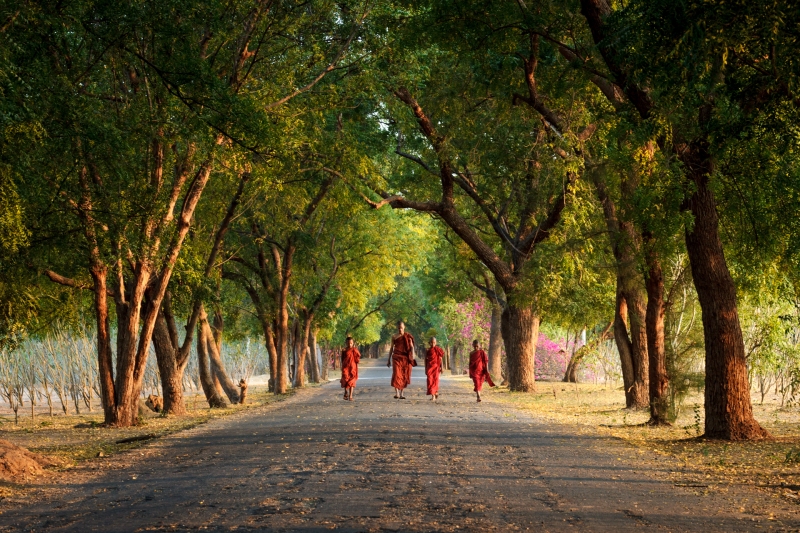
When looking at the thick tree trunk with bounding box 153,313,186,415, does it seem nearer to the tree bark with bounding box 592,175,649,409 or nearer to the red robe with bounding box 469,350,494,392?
the red robe with bounding box 469,350,494,392

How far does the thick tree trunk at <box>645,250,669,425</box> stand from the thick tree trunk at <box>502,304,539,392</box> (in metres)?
17.2

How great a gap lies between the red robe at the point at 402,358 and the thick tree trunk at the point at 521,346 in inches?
292

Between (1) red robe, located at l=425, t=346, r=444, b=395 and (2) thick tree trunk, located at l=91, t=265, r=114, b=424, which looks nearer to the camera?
(2) thick tree trunk, located at l=91, t=265, r=114, b=424

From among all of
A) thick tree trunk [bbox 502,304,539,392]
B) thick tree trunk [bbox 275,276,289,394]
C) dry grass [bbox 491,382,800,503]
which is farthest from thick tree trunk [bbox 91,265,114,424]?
thick tree trunk [bbox 502,304,539,392]

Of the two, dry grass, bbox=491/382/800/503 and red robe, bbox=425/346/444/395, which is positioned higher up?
red robe, bbox=425/346/444/395

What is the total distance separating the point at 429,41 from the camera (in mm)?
17875

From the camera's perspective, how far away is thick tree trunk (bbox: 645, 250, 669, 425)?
19.4m

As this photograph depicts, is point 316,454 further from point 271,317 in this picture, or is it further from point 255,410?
point 271,317

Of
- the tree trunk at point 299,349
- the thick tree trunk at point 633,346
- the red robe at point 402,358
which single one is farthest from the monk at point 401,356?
the tree trunk at point 299,349

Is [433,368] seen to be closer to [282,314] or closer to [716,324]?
[282,314]

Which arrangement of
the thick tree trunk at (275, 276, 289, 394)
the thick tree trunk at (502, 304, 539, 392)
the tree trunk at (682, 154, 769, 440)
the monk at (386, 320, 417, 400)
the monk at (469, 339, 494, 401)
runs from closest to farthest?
1. the tree trunk at (682, 154, 769, 440)
2. the monk at (386, 320, 417, 400)
3. the monk at (469, 339, 494, 401)
4. the thick tree trunk at (502, 304, 539, 392)
5. the thick tree trunk at (275, 276, 289, 394)

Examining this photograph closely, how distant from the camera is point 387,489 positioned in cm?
1020

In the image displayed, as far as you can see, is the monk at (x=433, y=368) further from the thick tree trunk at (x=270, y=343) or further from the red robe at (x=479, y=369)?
the thick tree trunk at (x=270, y=343)

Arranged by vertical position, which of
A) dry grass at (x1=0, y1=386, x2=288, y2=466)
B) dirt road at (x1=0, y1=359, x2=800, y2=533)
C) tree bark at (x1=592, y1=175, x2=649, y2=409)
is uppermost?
tree bark at (x1=592, y1=175, x2=649, y2=409)
